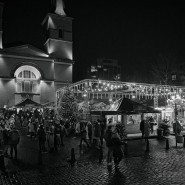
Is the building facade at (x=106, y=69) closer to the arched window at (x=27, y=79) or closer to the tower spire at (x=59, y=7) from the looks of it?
the tower spire at (x=59, y=7)

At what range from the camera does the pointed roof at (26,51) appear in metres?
37.6

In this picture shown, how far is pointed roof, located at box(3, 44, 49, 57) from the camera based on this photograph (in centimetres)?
3763

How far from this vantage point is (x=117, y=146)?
10.5 meters

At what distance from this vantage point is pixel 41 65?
39.6 meters

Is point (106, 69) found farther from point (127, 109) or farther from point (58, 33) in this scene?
point (127, 109)

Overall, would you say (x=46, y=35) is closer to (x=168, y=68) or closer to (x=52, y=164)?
(x=168, y=68)

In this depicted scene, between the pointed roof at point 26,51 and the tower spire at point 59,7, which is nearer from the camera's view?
the pointed roof at point 26,51

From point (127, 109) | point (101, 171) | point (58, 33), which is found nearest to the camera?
point (101, 171)

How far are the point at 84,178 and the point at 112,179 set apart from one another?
1.05 meters

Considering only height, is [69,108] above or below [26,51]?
below

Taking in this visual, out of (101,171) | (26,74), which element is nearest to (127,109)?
(101,171)

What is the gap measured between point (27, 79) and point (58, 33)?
9898mm

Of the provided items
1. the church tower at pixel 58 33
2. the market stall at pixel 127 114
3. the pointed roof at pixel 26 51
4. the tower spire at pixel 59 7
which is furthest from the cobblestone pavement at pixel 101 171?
the tower spire at pixel 59 7

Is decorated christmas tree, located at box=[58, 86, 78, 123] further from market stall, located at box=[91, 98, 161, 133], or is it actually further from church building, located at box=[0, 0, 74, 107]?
church building, located at box=[0, 0, 74, 107]
